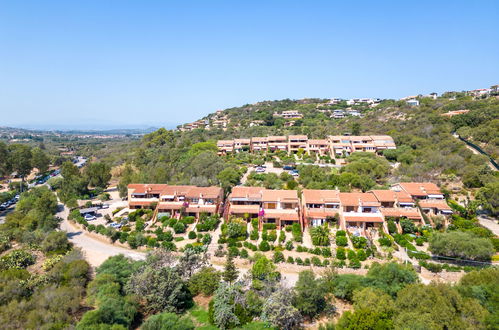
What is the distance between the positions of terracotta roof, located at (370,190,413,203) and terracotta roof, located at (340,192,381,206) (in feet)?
3.84

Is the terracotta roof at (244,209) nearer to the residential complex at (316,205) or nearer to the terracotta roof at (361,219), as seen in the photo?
the residential complex at (316,205)

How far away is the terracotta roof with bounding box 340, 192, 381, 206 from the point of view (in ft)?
99.1

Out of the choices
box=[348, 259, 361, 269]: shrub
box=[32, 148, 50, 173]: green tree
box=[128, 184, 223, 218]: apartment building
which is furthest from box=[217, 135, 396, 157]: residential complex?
box=[32, 148, 50, 173]: green tree

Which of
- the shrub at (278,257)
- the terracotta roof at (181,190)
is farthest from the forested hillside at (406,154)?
the shrub at (278,257)

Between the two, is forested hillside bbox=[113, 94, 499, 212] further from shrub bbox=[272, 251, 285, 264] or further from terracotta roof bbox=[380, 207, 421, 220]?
shrub bbox=[272, 251, 285, 264]

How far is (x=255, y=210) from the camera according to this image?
32.2m

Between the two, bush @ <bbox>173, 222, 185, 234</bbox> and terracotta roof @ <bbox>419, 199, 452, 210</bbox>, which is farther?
terracotta roof @ <bbox>419, 199, 452, 210</bbox>

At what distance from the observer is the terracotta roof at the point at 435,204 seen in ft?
102

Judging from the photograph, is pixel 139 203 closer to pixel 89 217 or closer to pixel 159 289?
pixel 89 217

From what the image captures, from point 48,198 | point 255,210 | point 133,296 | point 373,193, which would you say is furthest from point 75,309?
point 373,193

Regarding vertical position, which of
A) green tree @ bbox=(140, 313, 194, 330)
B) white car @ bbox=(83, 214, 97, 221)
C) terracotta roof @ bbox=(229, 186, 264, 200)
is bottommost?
green tree @ bbox=(140, 313, 194, 330)

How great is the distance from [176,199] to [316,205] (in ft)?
62.4

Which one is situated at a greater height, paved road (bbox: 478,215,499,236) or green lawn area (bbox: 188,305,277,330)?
paved road (bbox: 478,215,499,236)

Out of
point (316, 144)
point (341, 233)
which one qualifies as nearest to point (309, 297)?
point (341, 233)
